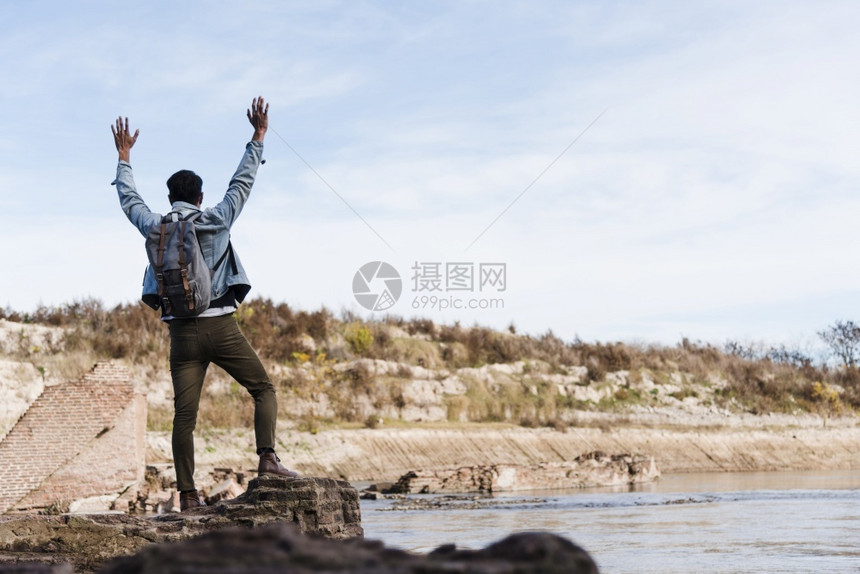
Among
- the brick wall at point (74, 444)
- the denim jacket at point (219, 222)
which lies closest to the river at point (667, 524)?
the denim jacket at point (219, 222)

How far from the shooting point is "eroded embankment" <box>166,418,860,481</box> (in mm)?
28609

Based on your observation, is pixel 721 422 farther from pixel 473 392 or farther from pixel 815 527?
pixel 815 527

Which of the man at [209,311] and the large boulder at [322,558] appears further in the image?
the man at [209,311]

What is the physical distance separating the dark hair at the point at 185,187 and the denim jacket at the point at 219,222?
76 mm

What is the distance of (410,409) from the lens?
36.0 metres

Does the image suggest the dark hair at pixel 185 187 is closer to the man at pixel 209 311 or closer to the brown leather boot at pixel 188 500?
the man at pixel 209 311

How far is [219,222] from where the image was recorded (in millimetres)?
6094

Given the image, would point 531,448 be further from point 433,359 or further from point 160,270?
point 160,270

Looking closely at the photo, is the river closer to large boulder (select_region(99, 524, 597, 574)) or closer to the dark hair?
the dark hair

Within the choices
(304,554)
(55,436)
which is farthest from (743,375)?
(304,554)

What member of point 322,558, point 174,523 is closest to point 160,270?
point 174,523

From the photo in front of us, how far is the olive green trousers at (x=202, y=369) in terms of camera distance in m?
Answer: 6.14

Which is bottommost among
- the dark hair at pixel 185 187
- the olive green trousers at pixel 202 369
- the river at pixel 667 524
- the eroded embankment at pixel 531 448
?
the river at pixel 667 524

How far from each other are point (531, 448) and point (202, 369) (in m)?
28.3
